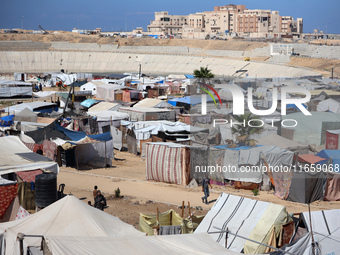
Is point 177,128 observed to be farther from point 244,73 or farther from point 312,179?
point 244,73

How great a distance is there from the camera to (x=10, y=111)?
2958 centimetres

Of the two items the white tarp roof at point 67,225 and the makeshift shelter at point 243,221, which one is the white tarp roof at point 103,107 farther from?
the white tarp roof at point 67,225

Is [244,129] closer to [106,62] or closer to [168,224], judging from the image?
[168,224]

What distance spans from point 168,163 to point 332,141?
5.82 metres

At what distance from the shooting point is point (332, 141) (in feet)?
60.4

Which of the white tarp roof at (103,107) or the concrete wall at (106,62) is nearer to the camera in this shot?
the white tarp roof at (103,107)

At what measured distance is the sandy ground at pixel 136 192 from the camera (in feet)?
49.7

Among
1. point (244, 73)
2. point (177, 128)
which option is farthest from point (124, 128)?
point (244, 73)

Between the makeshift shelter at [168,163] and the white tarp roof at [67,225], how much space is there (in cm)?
739

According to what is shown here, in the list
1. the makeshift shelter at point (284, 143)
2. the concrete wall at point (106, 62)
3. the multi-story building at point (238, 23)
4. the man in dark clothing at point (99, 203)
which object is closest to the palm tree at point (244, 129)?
the makeshift shelter at point (284, 143)

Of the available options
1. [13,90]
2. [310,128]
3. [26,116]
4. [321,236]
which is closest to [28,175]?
[321,236]

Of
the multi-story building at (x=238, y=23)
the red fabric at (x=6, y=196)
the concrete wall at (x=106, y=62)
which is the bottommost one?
the red fabric at (x=6, y=196)

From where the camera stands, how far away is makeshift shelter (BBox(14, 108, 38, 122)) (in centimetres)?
2664

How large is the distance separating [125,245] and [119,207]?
21.7ft
